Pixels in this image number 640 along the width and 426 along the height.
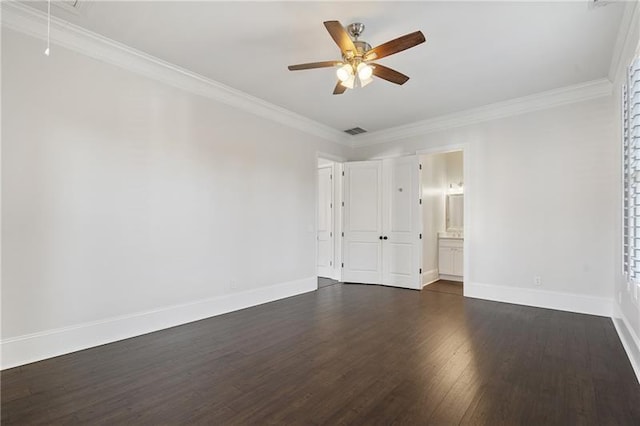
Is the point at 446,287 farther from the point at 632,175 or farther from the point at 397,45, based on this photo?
the point at 397,45

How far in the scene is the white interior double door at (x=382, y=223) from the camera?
573cm

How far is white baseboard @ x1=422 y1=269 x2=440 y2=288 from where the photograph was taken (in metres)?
5.95

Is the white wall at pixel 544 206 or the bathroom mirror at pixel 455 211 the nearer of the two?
the white wall at pixel 544 206

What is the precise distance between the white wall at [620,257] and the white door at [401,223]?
2.61 meters

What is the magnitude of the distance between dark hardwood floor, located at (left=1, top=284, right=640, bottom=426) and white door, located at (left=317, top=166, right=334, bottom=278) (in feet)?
9.68

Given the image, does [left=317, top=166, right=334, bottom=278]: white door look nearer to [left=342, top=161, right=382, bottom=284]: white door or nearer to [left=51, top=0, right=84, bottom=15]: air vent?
[left=342, top=161, right=382, bottom=284]: white door

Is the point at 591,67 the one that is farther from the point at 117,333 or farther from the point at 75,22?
the point at 117,333

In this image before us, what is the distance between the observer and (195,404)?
7.04 feet

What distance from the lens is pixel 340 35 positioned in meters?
2.49

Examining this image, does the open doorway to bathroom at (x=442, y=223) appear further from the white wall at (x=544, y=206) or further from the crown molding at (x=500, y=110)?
the white wall at (x=544, y=206)

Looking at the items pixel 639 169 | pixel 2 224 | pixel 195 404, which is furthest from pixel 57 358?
pixel 639 169

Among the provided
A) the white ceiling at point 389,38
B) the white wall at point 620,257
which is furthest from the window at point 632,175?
the white ceiling at point 389,38

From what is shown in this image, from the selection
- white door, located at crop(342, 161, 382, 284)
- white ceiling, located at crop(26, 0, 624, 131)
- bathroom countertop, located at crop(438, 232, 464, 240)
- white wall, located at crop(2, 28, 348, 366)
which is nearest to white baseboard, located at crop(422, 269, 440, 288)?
bathroom countertop, located at crop(438, 232, 464, 240)

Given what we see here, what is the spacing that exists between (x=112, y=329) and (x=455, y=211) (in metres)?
6.38
